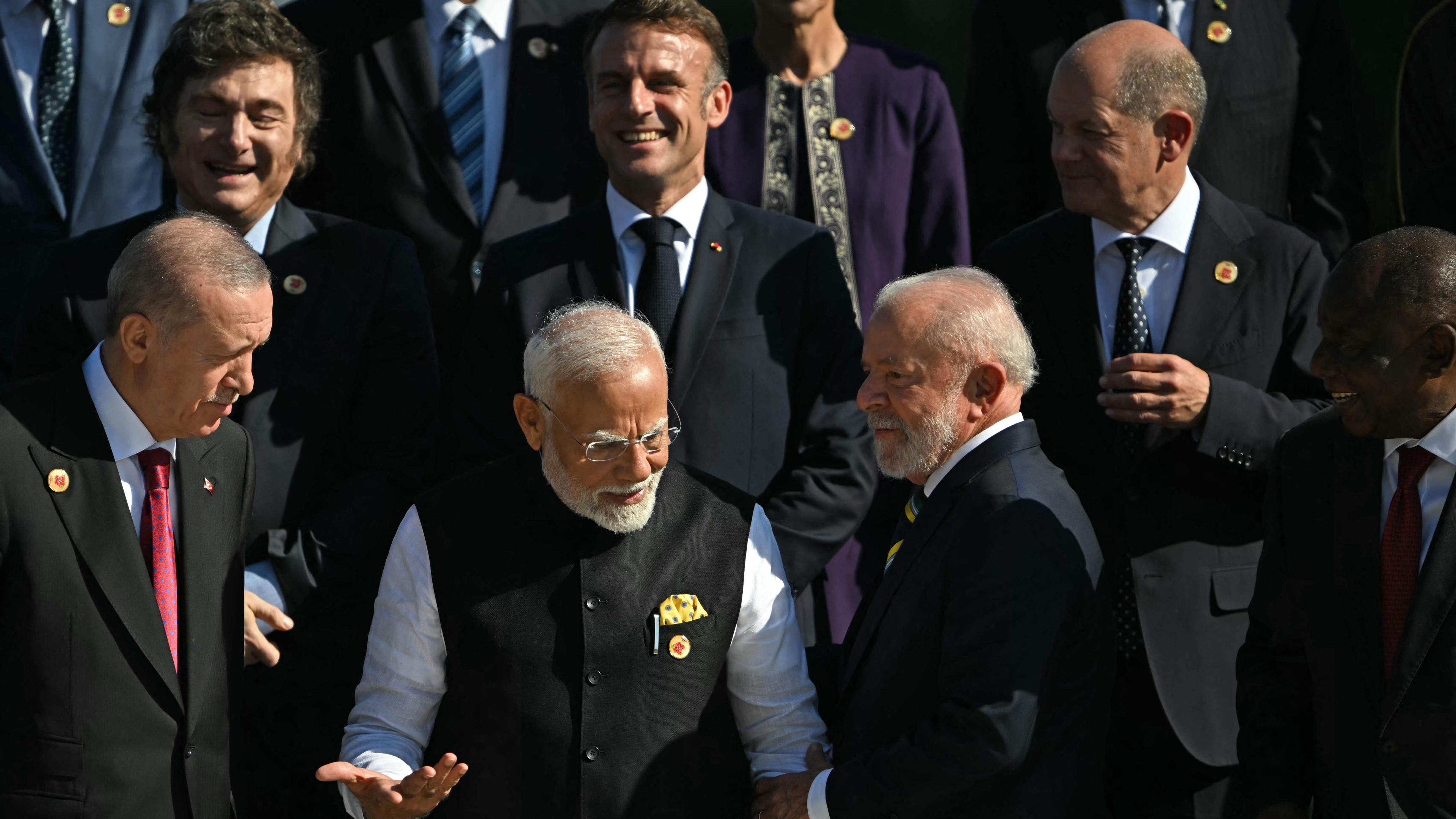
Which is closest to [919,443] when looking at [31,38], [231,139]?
[231,139]

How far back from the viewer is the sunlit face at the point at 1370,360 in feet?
10.9

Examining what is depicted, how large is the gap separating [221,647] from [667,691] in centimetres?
102

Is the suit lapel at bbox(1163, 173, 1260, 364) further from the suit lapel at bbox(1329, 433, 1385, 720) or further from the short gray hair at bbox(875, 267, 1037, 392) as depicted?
the short gray hair at bbox(875, 267, 1037, 392)

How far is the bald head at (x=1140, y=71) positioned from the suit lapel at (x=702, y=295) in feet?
3.41

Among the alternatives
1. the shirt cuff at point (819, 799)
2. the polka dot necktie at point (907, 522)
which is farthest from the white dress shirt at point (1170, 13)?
the shirt cuff at point (819, 799)

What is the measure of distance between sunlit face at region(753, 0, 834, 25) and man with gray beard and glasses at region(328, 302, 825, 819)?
1.62 meters

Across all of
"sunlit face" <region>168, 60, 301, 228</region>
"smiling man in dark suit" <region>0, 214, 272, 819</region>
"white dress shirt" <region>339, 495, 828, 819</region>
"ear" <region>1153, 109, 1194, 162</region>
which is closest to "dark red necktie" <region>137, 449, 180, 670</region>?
"smiling man in dark suit" <region>0, 214, 272, 819</region>

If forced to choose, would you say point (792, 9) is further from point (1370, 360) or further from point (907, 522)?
point (1370, 360)

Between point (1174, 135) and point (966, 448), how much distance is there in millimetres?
1376

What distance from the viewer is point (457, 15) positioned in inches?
193

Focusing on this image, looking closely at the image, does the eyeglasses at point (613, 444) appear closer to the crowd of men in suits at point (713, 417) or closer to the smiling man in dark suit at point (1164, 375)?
the crowd of men in suits at point (713, 417)

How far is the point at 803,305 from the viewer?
4.30m

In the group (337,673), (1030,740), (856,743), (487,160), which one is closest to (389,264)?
(487,160)

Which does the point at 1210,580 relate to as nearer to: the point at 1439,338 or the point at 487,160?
the point at 1439,338
